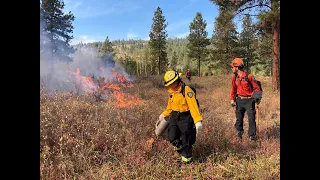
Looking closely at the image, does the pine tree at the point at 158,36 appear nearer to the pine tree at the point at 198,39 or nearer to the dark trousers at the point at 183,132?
the pine tree at the point at 198,39

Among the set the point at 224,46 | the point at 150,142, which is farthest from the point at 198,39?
the point at 150,142

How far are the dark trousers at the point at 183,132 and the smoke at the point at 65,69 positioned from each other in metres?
4.28

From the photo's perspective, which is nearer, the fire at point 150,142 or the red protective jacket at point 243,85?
the fire at point 150,142

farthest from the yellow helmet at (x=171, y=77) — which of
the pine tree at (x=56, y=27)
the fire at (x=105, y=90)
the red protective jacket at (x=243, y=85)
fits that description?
the pine tree at (x=56, y=27)

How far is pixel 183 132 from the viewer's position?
13.6ft

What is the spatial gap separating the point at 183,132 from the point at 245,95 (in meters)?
2.15

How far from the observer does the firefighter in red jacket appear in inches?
210

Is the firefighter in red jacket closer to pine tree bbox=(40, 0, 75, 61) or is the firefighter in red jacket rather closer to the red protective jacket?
the red protective jacket

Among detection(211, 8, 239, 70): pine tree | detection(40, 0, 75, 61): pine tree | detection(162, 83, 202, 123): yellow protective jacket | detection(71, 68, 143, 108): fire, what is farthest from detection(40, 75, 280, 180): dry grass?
detection(211, 8, 239, 70): pine tree

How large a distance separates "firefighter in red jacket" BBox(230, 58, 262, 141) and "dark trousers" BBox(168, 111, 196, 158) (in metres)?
1.80

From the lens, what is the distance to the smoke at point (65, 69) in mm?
11680

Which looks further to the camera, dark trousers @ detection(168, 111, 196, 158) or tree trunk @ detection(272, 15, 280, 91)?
tree trunk @ detection(272, 15, 280, 91)

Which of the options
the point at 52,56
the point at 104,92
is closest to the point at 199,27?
the point at 52,56
